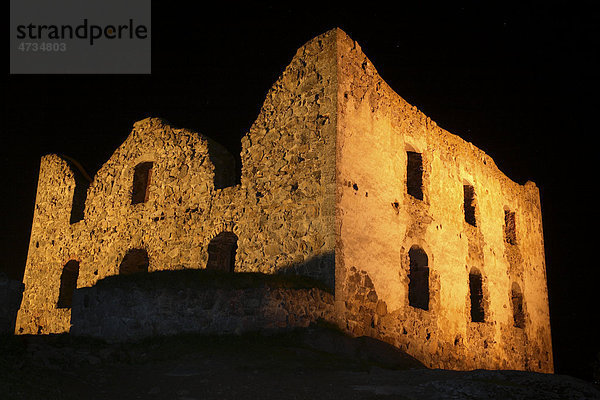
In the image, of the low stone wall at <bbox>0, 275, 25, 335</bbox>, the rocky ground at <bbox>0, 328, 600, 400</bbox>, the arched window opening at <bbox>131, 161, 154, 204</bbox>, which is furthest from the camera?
the arched window opening at <bbox>131, 161, 154, 204</bbox>

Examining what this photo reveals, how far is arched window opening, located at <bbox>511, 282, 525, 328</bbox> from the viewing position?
15.0 m

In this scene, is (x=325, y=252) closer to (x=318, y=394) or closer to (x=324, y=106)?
(x=324, y=106)

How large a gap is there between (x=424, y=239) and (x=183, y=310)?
5.66 m

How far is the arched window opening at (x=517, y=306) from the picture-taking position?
15023 millimetres

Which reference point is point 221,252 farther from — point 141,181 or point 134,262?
point 141,181

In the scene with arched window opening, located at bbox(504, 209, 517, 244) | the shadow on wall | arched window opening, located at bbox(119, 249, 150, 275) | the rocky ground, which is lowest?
the rocky ground

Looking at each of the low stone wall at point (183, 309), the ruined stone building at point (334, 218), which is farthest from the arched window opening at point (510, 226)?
the low stone wall at point (183, 309)

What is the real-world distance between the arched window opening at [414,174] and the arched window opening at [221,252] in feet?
13.2

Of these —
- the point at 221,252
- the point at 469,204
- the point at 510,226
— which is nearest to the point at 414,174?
the point at 469,204

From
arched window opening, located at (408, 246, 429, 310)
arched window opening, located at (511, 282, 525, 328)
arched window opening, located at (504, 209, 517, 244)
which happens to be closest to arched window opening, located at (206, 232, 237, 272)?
arched window opening, located at (408, 246, 429, 310)

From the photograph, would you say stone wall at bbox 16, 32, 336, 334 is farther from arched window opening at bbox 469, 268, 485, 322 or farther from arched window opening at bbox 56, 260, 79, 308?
arched window opening at bbox 469, 268, 485, 322

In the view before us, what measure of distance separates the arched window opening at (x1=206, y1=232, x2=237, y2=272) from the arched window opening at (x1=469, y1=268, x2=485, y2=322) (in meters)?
6.02

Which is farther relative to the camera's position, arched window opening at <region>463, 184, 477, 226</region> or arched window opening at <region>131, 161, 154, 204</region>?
arched window opening at <region>463, 184, 477, 226</region>

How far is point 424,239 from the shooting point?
1145 centimetres
